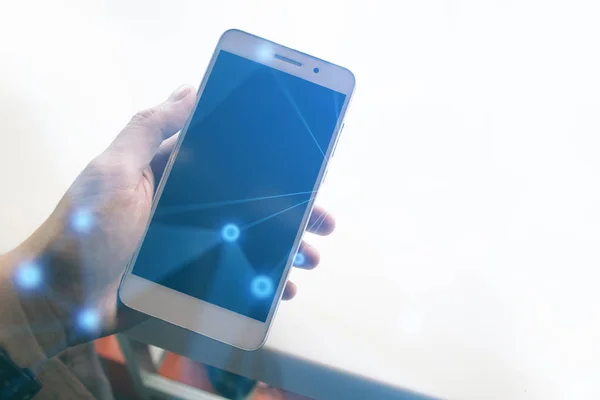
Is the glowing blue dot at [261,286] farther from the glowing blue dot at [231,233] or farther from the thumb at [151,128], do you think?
the thumb at [151,128]

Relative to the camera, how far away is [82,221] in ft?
1.60

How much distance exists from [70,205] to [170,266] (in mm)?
115

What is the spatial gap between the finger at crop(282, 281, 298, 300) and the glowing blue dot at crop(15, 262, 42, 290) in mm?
239

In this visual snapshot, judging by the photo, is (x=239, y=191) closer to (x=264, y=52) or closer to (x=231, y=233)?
(x=231, y=233)

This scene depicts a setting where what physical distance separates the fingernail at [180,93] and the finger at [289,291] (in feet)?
0.72

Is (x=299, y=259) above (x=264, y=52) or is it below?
below

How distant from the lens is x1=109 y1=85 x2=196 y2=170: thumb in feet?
1.64

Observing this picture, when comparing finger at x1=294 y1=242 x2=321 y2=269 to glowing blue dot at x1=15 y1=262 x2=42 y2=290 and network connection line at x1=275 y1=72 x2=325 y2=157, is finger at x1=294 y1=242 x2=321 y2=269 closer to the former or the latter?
network connection line at x1=275 y1=72 x2=325 y2=157

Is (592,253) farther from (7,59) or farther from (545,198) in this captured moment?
(7,59)

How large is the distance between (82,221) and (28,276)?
74mm

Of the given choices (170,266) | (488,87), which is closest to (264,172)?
(170,266)

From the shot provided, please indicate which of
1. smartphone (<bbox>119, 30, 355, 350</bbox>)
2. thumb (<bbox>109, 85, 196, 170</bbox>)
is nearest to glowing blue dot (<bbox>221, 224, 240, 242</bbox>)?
smartphone (<bbox>119, 30, 355, 350</bbox>)

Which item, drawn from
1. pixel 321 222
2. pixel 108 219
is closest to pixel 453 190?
pixel 321 222

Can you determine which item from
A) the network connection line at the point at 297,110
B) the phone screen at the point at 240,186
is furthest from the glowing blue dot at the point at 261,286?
the network connection line at the point at 297,110
